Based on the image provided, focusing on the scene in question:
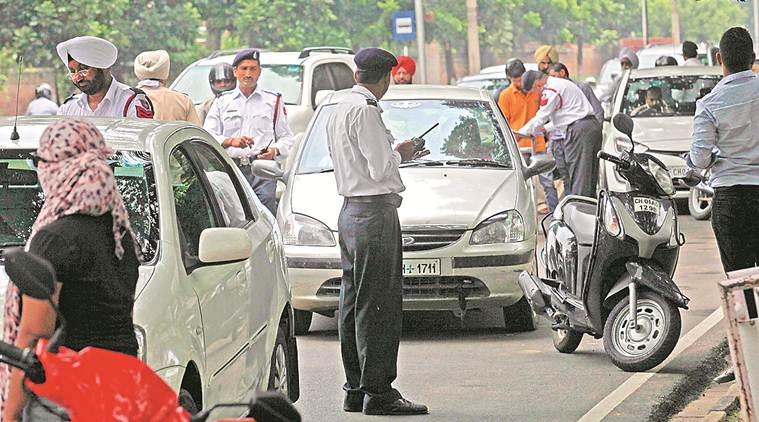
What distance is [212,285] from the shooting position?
19.4 ft

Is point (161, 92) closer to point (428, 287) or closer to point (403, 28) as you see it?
point (428, 287)

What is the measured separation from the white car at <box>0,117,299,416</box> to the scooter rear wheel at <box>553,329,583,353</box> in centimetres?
291

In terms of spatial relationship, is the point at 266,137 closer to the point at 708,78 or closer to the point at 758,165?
the point at 758,165

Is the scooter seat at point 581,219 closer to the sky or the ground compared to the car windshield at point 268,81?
closer to the ground

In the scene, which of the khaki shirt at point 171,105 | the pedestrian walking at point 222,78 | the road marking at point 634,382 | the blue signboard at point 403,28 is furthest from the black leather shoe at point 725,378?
the blue signboard at point 403,28

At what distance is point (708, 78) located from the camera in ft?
62.3

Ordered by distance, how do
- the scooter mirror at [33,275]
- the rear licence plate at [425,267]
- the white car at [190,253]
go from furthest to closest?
the rear licence plate at [425,267] → the white car at [190,253] → the scooter mirror at [33,275]

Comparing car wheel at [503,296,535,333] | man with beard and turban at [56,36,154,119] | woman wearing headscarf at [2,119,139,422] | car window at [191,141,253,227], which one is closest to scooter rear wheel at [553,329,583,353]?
car wheel at [503,296,535,333]

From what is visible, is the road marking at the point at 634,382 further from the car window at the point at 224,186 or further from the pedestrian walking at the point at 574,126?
the pedestrian walking at the point at 574,126

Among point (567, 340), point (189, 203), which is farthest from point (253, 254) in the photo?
point (567, 340)

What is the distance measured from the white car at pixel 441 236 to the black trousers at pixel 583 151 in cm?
491

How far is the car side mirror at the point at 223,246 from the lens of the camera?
567 cm

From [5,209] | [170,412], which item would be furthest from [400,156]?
[170,412]

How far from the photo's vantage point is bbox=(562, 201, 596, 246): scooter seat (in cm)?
940
